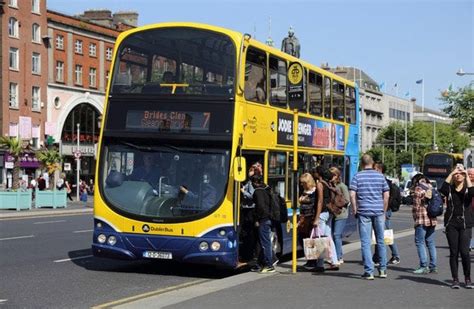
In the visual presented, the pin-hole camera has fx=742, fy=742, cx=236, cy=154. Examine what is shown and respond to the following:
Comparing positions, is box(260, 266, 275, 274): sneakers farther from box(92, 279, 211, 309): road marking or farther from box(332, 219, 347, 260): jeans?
box(332, 219, 347, 260): jeans

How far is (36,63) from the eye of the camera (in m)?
61.6

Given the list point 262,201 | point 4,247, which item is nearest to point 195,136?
point 262,201

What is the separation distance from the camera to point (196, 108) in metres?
12.5

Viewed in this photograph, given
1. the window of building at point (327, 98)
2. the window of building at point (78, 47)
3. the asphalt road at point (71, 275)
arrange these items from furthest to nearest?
the window of building at point (78, 47) → the window of building at point (327, 98) → the asphalt road at point (71, 275)

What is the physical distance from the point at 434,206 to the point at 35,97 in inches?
2105

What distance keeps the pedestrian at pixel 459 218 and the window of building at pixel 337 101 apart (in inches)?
304

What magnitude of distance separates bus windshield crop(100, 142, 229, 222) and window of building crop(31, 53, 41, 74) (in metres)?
51.0

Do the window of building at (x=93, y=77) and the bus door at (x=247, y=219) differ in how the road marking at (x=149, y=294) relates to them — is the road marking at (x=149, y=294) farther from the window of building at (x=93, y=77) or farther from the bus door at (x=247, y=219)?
the window of building at (x=93, y=77)

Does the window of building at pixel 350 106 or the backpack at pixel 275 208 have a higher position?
the window of building at pixel 350 106

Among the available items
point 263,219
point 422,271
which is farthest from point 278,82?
point 422,271

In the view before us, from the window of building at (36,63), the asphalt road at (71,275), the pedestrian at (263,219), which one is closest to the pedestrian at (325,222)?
the pedestrian at (263,219)

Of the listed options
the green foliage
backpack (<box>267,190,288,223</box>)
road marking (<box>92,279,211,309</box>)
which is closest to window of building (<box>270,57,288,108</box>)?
backpack (<box>267,190,288,223</box>)

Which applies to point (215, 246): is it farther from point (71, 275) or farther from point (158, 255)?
point (71, 275)

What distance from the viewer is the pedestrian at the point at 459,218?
34.1 ft
